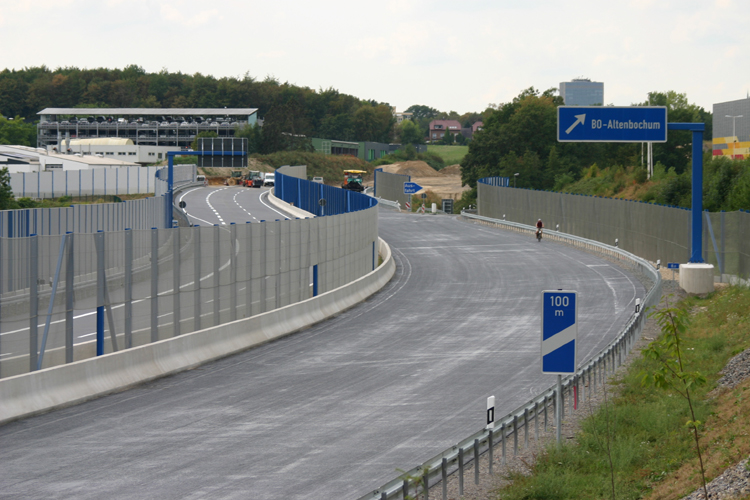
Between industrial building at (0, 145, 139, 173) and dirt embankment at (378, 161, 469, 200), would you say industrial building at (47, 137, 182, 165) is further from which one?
dirt embankment at (378, 161, 469, 200)

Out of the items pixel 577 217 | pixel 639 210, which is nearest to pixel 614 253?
pixel 639 210

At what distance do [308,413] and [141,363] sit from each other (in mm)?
4136

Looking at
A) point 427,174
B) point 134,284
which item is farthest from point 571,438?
point 427,174

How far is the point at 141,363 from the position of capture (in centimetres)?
1750

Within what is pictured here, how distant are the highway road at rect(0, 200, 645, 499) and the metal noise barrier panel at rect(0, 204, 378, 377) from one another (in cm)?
108

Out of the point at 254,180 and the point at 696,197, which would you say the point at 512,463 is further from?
the point at 254,180

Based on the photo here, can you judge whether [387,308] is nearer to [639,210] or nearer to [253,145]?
[639,210]

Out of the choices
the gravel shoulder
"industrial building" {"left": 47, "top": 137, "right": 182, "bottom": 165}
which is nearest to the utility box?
the gravel shoulder

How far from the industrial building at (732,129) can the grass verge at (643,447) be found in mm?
94951

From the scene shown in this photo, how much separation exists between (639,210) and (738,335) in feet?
83.5

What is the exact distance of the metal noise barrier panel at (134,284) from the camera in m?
14.8

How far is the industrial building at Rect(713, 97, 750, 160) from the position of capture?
107625 millimetres

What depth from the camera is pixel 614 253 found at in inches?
1779

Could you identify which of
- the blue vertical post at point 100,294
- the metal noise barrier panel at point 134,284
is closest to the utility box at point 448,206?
the metal noise barrier panel at point 134,284
